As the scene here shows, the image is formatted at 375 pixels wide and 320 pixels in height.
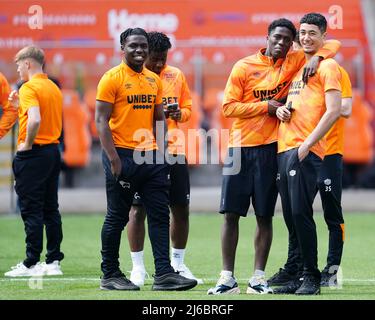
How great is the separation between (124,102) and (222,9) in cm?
1324

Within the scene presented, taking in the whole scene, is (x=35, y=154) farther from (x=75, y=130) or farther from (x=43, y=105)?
(x=75, y=130)

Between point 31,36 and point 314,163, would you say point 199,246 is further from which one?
point 31,36

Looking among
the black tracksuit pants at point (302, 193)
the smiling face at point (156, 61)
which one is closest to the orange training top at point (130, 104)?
the smiling face at point (156, 61)

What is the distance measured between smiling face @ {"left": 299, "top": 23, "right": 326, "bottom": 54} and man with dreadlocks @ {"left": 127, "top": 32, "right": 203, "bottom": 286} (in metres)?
1.60

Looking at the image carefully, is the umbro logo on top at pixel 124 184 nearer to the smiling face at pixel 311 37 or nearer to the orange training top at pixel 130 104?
the orange training top at pixel 130 104

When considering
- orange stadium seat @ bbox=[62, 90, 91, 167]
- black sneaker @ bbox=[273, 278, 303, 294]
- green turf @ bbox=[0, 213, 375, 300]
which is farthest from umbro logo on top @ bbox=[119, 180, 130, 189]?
orange stadium seat @ bbox=[62, 90, 91, 167]

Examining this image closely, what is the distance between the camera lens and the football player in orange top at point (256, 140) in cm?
986

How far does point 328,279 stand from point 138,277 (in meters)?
1.76

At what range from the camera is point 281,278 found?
1069 centimetres

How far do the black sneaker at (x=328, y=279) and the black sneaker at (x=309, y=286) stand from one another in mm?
843

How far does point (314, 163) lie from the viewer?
952cm

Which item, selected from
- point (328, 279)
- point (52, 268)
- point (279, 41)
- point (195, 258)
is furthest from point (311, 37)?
point (195, 258)

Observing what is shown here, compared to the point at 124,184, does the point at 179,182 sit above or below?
below
